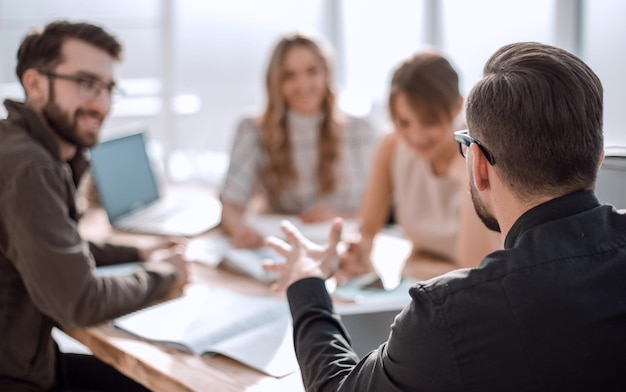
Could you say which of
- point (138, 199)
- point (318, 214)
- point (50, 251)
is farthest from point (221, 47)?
point (50, 251)

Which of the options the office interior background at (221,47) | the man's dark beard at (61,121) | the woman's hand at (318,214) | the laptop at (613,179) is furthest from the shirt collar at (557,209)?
the office interior background at (221,47)

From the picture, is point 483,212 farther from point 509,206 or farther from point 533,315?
point 533,315

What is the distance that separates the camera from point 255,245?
7.17 feet

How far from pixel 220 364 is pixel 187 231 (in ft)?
3.45

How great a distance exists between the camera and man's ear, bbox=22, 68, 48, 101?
70.3 inches

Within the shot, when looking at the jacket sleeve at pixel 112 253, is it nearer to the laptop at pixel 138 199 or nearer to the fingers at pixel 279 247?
the laptop at pixel 138 199

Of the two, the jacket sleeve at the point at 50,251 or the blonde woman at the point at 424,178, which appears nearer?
the jacket sleeve at the point at 50,251

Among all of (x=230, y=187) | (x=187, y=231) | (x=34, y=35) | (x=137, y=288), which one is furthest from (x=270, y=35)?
(x=137, y=288)

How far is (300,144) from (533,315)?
6.57 ft

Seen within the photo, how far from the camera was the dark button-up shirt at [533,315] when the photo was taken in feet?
2.83

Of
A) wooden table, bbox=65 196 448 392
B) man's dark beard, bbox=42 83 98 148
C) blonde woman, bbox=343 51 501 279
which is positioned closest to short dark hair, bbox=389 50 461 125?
blonde woman, bbox=343 51 501 279

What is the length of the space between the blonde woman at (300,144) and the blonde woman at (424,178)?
0.40m

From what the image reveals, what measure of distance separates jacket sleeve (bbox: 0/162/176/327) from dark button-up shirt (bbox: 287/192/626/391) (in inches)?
33.8

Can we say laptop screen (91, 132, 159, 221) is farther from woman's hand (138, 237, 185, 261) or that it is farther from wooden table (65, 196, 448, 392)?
wooden table (65, 196, 448, 392)
